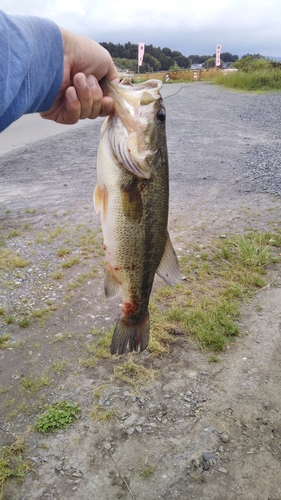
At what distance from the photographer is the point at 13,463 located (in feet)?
9.65

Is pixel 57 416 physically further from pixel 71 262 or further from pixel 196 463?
pixel 71 262

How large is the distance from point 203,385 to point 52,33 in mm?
2889

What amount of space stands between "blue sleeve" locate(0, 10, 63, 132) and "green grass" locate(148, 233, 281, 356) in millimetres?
2704

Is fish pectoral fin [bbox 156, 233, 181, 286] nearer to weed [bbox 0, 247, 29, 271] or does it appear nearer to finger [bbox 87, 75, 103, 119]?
finger [bbox 87, 75, 103, 119]

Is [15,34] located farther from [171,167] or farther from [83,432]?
[171,167]

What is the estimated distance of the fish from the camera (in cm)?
223

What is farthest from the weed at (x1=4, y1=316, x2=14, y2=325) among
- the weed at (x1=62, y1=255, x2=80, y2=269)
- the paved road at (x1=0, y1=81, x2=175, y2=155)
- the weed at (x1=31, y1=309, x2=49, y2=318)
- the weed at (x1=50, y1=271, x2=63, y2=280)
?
the paved road at (x1=0, y1=81, x2=175, y2=155)

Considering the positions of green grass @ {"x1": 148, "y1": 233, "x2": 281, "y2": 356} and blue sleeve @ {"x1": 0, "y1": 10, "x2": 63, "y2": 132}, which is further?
green grass @ {"x1": 148, "y1": 233, "x2": 281, "y2": 356}

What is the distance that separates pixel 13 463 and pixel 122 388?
1.02 m

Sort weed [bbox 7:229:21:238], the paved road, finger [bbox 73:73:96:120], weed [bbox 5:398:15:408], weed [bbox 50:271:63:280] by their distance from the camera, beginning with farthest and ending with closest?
the paved road
weed [bbox 7:229:21:238]
weed [bbox 50:271:63:280]
weed [bbox 5:398:15:408]
finger [bbox 73:73:96:120]

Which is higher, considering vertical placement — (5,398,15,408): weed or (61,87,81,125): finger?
(61,87,81,125): finger

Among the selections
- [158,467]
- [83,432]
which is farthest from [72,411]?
[158,467]

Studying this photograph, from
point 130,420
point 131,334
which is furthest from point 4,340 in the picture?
point 131,334

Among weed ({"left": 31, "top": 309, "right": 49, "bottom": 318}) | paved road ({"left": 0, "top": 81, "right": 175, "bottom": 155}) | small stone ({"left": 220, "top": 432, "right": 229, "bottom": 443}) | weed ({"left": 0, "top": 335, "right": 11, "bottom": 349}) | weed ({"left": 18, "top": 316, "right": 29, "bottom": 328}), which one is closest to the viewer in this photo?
small stone ({"left": 220, "top": 432, "right": 229, "bottom": 443})
